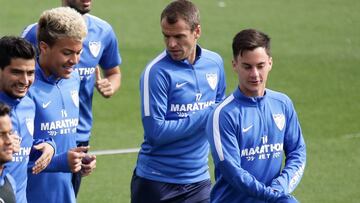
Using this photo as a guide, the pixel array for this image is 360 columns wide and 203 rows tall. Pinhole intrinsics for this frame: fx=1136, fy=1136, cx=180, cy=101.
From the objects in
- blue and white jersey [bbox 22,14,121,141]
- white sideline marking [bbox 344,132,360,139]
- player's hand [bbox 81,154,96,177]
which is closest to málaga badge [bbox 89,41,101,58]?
blue and white jersey [bbox 22,14,121,141]

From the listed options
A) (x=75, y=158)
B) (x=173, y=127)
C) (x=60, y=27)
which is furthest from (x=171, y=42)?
(x=75, y=158)

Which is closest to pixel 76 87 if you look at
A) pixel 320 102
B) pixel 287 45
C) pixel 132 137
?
pixel 132 137

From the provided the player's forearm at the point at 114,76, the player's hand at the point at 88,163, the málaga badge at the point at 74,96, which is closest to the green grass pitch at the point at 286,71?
the player's forearm at the point at 114,76

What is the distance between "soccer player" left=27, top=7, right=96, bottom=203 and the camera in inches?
336

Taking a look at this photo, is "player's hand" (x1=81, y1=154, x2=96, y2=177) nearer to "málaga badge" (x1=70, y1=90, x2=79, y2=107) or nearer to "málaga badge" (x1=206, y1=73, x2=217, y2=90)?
"málaga badge" (x1=70, y1=90, x2=79, y2=107)

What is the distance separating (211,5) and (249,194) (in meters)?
16.0

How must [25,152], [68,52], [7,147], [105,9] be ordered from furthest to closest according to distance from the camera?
1. [105,9]
2. [68,52]
3. [25,152]
4. [7,147]

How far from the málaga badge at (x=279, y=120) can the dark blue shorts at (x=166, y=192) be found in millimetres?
1371

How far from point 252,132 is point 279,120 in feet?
0.84

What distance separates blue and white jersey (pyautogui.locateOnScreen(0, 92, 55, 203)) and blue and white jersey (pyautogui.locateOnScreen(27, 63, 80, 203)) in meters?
0.45

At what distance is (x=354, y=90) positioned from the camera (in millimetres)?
17984

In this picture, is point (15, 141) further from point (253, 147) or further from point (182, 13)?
point (182, 13)

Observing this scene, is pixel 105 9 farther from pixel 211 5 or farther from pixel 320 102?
pixel 320 102

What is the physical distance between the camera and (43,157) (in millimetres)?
8156
